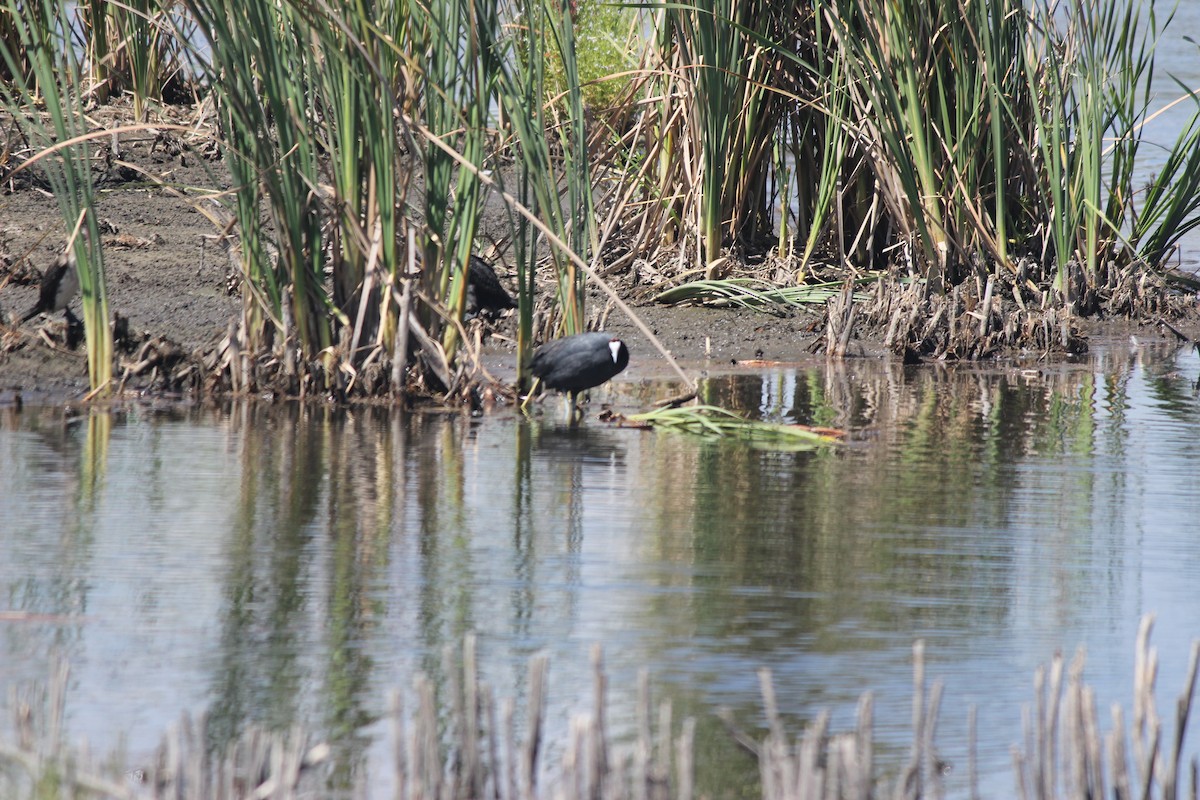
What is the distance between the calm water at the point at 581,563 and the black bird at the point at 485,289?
6.32 ft

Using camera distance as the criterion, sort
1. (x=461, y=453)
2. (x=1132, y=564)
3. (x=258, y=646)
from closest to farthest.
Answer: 1. (x=258, y=646)
2. (x=1132, y=564)
3. (x=461, y=453)

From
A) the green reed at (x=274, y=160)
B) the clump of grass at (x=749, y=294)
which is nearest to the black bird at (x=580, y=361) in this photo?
the green reed at (x=274, y=160)

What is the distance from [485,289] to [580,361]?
2.29 metres

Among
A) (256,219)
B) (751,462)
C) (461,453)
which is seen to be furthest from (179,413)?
(751,462)

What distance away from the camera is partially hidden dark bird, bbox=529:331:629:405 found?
7.61 m

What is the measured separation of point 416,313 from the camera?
7.88 meters

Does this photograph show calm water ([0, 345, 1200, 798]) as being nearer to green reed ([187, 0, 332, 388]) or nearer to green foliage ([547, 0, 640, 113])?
green reed ([187, 0, 332, 388])

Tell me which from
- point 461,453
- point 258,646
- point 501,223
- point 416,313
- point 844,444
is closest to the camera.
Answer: point 258,646

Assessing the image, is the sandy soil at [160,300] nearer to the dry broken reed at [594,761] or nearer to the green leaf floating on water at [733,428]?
the green leaf floating on water at [733,428]

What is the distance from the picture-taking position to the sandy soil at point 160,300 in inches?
329

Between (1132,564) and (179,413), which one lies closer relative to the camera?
(1132,564)

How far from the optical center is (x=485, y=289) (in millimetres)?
9805

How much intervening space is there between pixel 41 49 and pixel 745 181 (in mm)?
5441

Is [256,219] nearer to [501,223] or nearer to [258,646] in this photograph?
[258,646]
